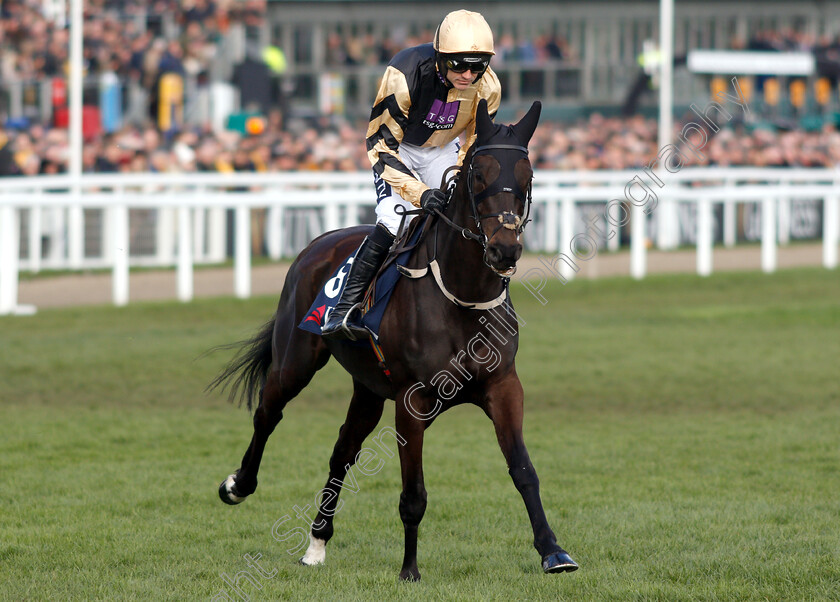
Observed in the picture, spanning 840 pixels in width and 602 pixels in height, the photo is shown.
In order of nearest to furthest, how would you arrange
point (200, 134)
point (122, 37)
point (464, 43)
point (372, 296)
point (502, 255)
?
1. point (502, 255)
2. point (464, 43)
3. point (372, 296)
4. point (200, 134)
5. point (122, 37)

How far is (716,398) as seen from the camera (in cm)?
838

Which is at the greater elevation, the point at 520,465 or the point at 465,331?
the point at 465,331

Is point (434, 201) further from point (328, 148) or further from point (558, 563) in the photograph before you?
point (328, 148)

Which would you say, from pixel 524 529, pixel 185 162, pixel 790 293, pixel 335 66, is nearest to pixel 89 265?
pixel 185 162

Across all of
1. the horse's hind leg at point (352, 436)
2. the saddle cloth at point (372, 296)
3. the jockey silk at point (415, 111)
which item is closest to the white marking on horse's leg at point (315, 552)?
the horse's hind leg at point (352, 436)

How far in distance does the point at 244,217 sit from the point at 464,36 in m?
7.84

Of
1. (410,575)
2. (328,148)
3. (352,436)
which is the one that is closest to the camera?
(410,575)

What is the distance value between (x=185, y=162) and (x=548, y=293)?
17.7ft

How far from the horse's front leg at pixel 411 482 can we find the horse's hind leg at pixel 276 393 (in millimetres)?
918

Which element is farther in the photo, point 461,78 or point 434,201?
point 461,78

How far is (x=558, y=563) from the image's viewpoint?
407cm

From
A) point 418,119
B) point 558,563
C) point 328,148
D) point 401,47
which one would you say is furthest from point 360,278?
point 401,47

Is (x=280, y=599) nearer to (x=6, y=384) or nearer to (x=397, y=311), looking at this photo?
(x=397, y=311)

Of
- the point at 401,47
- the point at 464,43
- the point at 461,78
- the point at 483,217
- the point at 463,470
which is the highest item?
the point at 401,47
